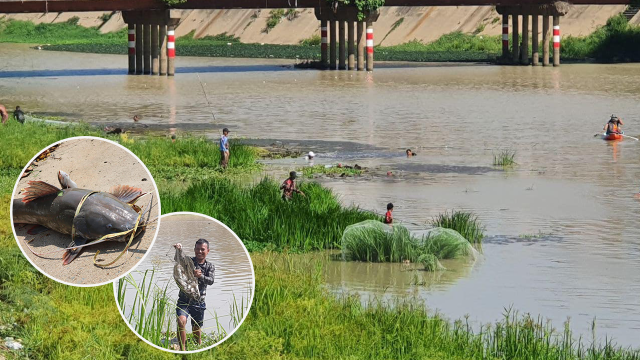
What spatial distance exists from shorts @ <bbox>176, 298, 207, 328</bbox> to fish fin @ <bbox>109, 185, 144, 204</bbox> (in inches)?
36.5

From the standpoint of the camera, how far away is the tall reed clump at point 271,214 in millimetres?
14641

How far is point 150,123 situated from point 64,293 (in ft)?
74.0

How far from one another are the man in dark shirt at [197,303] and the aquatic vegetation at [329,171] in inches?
620

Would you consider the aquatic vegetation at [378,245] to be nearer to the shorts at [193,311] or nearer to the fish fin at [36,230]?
the shorts at [193,311]

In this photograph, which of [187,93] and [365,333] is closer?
[365,333]

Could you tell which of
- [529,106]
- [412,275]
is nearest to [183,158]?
[412,275]

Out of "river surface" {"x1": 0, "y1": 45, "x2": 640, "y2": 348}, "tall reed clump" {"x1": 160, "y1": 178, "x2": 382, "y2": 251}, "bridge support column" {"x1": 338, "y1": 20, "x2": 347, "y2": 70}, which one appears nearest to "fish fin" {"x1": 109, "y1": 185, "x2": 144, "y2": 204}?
"river surface" {"x1": 0, "y1": 45, "x2": 640, "y2": 348}

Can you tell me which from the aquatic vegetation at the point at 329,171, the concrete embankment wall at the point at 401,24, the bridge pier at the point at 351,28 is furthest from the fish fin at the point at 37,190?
the concrete embankment wall at the point at 401,24

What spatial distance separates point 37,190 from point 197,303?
3.75 feet

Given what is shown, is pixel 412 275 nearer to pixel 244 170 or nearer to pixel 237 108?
pixel 244 170

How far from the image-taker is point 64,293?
1038cm

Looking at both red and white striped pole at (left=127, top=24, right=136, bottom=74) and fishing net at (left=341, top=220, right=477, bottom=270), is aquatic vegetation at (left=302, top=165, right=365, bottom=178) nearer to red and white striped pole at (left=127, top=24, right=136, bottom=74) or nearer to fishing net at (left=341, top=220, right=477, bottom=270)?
fishing net at (left=341, top=220, right=477, bottom=270)

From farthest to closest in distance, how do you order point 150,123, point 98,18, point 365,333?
1. point 98,18
2. point 150,123
3. point 365,333

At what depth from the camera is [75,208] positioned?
5.60 metres
